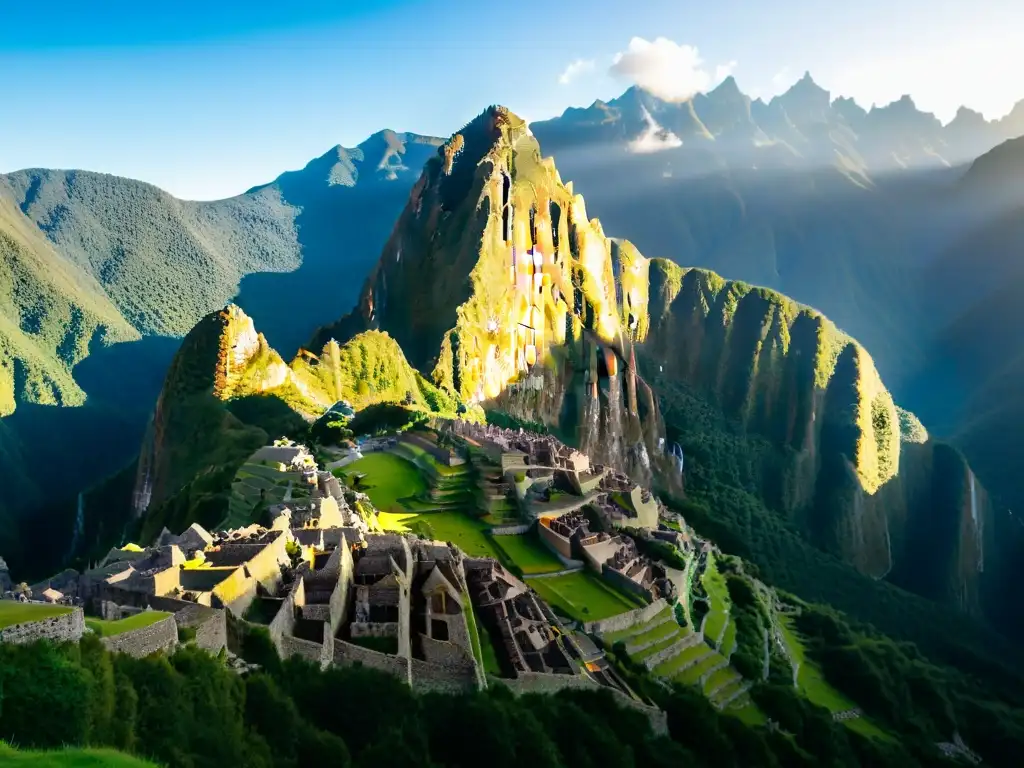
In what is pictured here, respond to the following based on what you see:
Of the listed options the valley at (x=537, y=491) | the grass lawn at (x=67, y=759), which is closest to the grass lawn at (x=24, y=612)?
the valley at (x=537, y=491)

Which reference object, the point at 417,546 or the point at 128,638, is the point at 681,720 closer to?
the point at 417,546

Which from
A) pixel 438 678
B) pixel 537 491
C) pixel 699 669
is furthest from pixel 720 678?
pixel 438 678

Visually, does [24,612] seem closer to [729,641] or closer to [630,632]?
[630,632]

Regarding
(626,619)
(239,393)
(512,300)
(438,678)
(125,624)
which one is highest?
(512,300)

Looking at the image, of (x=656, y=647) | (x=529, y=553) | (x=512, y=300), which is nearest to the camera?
(x=656, y=647)

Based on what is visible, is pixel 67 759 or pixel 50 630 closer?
pixel 67 759

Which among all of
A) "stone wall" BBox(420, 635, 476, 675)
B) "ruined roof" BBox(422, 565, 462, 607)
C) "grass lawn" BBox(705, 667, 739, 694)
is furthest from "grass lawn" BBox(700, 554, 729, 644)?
"stone wall" BBox(420, 635, 476, 675)
